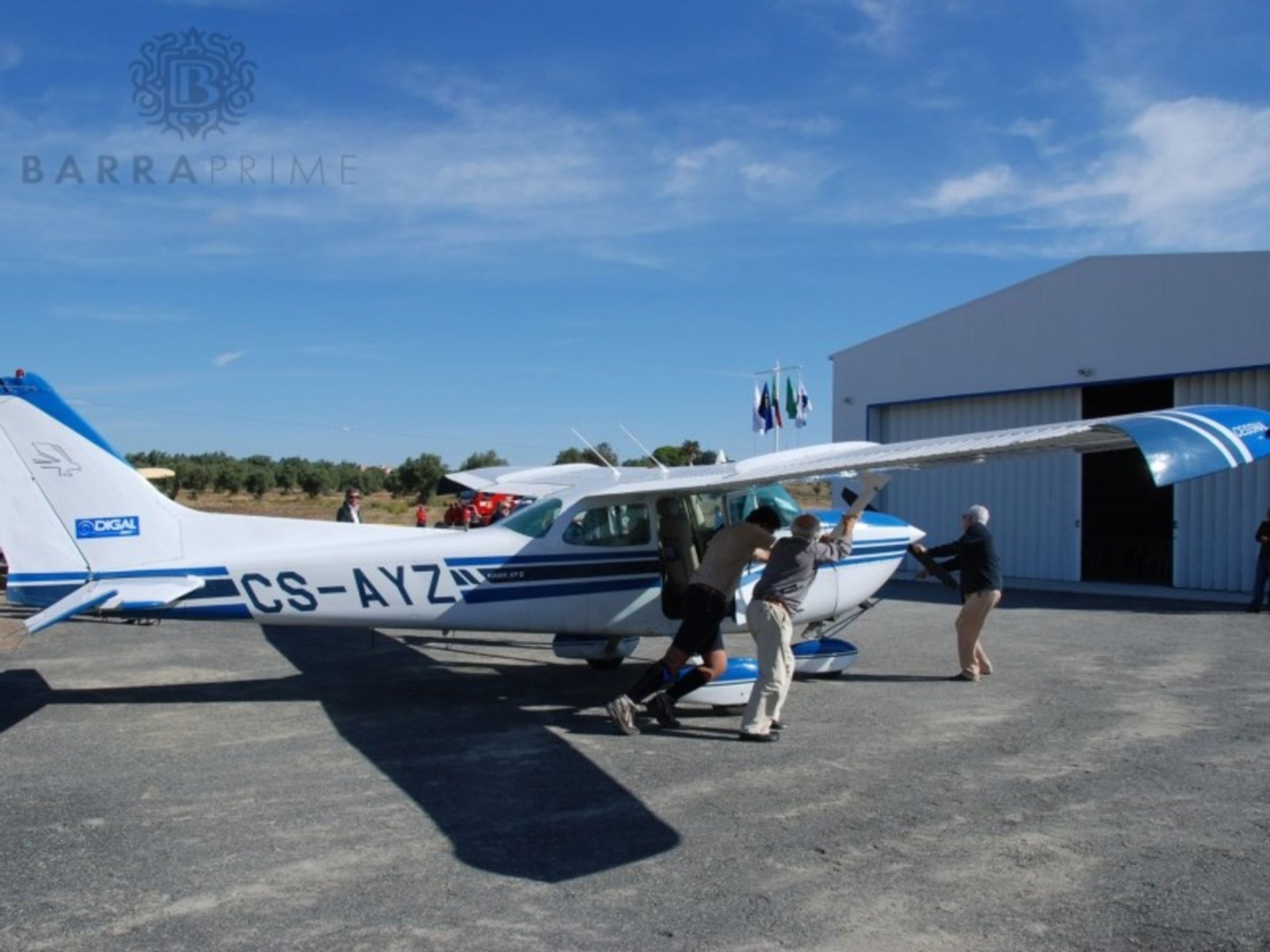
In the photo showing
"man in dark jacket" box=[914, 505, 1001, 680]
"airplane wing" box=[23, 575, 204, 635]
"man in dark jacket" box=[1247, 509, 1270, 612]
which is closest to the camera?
"airplane wing" box=[23, 575, 204, 635]

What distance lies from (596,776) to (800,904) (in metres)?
2.16

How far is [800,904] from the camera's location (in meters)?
4.16

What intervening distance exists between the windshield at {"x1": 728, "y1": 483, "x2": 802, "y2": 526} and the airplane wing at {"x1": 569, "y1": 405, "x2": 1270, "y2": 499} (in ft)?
0.95

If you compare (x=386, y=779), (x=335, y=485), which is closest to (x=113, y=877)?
(x=386, y=779)

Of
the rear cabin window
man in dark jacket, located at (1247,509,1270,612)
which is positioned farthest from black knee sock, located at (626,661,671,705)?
man in dark jacket, located at (1247,509,1270,612)

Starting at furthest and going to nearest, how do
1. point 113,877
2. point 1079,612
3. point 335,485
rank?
point 335,485 → point 1079,612 → point 113,877

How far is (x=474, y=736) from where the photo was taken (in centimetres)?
714

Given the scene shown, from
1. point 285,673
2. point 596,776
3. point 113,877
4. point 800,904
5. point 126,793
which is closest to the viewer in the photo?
point 800,904

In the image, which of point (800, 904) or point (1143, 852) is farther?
point (1143, 852)

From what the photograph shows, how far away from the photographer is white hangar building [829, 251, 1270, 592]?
17047 mm

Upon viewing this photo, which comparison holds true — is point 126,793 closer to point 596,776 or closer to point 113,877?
point 113,877

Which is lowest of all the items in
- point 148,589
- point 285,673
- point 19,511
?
point 285,673

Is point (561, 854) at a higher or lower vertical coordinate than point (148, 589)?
lower

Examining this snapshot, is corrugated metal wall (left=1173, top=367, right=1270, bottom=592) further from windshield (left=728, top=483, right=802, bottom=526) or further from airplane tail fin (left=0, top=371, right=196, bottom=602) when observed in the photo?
airplane tail fin (left=0, top=371, right=196, bottom=602)
